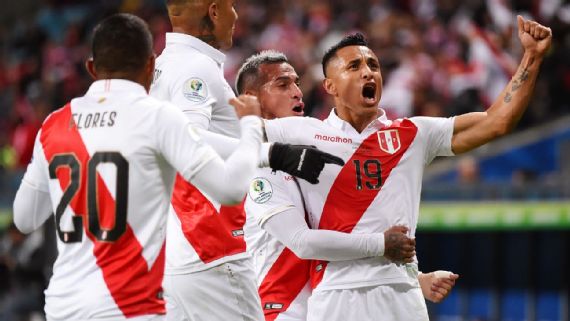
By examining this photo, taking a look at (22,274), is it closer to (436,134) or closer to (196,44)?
(196,44)

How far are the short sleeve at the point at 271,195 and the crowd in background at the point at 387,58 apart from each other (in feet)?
19.2

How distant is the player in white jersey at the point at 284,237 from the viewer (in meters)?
5.25

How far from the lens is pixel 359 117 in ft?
18.4

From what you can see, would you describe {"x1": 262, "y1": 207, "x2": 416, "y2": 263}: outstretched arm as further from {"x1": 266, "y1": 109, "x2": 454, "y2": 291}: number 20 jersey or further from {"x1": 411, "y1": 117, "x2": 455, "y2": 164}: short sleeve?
{"x1": 411, "y1": 117, "x2": 455, "y2": 164}: short sleeve

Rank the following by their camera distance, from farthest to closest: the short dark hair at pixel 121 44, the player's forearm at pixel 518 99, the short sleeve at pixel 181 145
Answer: the player's forearm at pixel 518 99 < the short dark hair at pixel 121 44 < the short sleeve at pixel 181 145

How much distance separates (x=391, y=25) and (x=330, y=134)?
326 inches

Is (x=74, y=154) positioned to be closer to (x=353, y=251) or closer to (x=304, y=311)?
(x=353, y=251)

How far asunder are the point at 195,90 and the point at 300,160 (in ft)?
2.37

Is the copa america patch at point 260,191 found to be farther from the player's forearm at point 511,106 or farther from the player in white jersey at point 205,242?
the player's forearm at point 511,106

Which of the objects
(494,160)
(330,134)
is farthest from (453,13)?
(330,134)

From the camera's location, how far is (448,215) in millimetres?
10109

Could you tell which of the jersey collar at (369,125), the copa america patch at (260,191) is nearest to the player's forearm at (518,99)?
the jersey collar at (369,125)

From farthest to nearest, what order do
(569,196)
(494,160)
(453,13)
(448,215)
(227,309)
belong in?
(453,13) → (494,160) → (448,215) → (569,196) → (227,309)

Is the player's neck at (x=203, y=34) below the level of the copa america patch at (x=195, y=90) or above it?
above
